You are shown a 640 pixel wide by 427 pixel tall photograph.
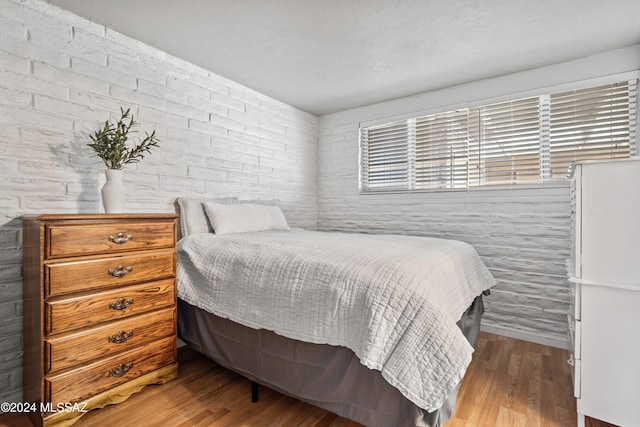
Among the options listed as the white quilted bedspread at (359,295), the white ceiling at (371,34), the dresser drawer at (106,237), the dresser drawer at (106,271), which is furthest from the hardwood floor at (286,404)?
the white ceiling at (371,34)

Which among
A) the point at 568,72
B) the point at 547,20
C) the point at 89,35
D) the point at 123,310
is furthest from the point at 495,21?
the point at 123,310

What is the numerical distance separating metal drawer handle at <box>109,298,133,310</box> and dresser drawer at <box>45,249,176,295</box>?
0.29 ft

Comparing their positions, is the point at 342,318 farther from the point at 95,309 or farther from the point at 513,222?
the point at 513,222

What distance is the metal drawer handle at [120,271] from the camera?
5.35 feet

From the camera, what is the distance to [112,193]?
1818 millimetres

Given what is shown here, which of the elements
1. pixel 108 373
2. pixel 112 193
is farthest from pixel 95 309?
pixel 112 193

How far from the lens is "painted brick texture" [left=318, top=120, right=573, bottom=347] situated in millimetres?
2516

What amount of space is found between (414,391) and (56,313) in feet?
5.11

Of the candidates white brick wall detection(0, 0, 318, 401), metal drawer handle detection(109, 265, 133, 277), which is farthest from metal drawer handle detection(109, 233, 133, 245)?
white brick wall detection(0, 0, 318, 401)

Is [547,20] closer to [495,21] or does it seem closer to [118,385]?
[495,21]

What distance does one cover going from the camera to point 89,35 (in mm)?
2010

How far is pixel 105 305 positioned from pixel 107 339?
17 centimetres

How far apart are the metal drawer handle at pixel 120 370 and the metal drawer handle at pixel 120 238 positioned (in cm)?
64

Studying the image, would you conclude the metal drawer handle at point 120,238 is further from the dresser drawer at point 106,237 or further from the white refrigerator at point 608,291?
the white refrigerator at point 608,291
